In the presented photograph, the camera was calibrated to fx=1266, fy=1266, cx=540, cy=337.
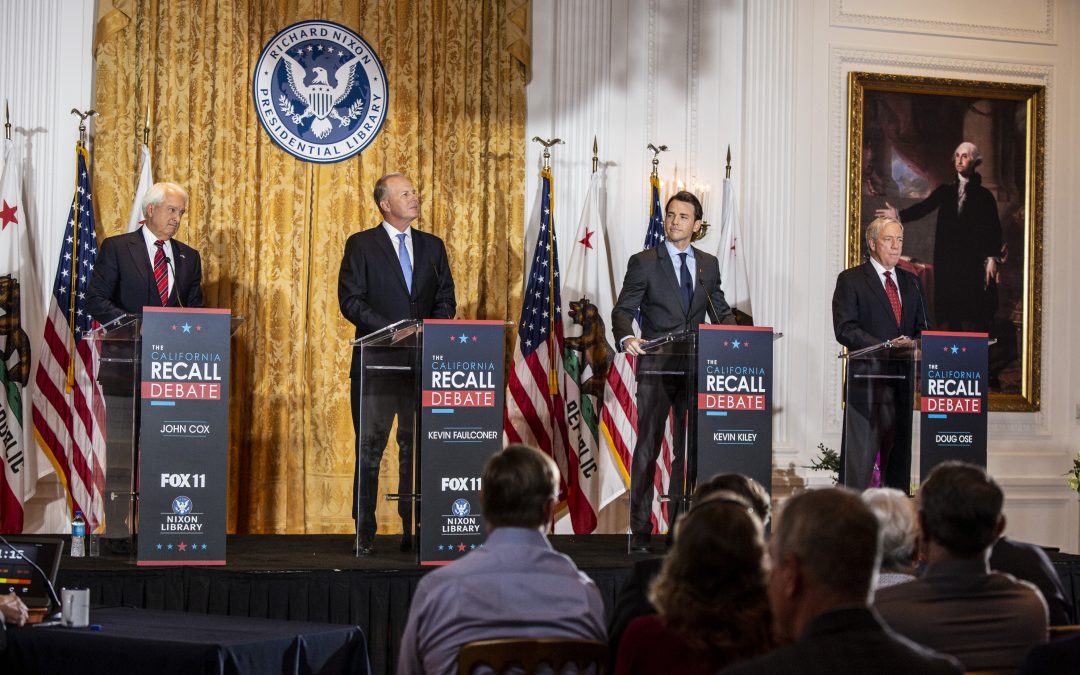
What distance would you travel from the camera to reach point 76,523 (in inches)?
228

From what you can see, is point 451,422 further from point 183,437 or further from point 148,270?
point 148,270

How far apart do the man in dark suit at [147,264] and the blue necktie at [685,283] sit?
2.52m

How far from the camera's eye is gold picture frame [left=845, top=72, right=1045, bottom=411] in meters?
8.78

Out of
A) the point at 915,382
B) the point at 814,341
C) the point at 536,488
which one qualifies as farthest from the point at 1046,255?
the point at 536,488

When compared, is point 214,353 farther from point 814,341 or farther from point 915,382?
point 814,341

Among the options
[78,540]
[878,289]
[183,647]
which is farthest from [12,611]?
[878,289]

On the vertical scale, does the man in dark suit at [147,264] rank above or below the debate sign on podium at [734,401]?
above

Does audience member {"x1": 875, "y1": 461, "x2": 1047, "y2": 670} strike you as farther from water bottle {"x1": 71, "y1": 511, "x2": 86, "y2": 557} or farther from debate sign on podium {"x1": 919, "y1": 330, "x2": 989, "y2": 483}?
water bottle {"x1": 71, "y1": 511, "x2": 86, "y2": 557}

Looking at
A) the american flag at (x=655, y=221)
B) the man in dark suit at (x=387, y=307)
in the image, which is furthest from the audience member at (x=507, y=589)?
the american flag at (x=655, y=221)

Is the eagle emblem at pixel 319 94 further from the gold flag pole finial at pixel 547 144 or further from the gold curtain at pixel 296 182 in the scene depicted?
the gold flag pole finial at pixel 547 144

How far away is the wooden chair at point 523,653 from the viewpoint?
2686 mm

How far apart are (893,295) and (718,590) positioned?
4730mm

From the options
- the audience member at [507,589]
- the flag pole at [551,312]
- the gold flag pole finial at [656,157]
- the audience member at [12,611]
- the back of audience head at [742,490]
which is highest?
the gold flag pole finial at [656,157]

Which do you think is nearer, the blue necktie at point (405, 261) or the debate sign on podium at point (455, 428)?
the debate sign on podium at point (455, 428)
